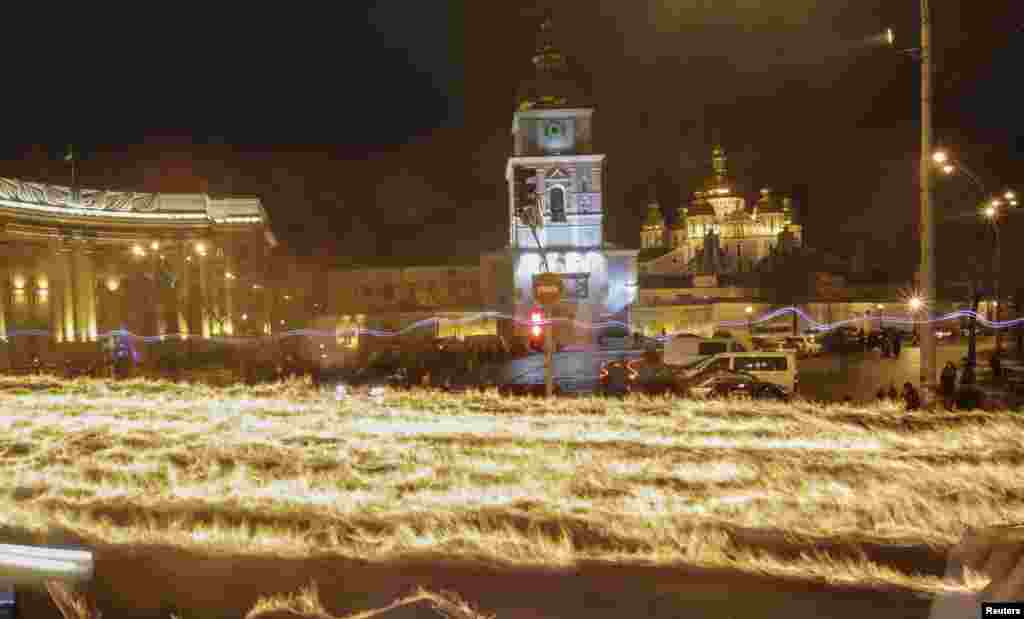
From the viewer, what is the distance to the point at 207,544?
8812 millimetres

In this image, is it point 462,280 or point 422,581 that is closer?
point 422,581

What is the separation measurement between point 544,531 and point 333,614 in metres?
2.96

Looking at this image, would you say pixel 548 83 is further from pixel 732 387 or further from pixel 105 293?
pixel 732 387

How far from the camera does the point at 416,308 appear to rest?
8300 cm

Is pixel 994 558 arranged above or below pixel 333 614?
above

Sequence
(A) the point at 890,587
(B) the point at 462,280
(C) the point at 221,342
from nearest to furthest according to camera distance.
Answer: (A) the point at 890,587 → (C) the point at 221,342 → (B) the point at 462,280

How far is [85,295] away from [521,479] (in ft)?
223

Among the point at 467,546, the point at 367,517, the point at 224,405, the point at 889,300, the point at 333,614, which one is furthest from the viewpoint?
the point at 889,300

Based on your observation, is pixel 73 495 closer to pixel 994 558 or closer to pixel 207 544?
pixel 207 544

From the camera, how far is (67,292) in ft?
217

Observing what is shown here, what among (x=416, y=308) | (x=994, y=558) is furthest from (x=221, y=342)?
(x=994, y=558)

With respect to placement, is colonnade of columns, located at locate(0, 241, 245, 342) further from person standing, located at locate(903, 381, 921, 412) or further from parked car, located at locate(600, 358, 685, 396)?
person standing, located at locate(903, 381, 921, 412)

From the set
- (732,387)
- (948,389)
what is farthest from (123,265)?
(948,389)

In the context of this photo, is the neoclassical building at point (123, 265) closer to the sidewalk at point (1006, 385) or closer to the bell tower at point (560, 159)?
the bell tower at point (560, 159)
